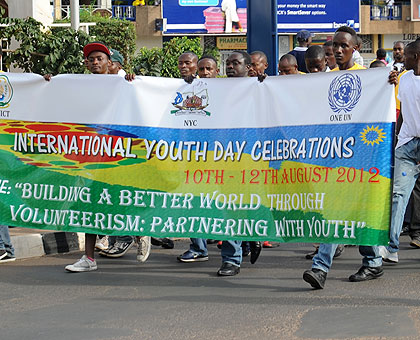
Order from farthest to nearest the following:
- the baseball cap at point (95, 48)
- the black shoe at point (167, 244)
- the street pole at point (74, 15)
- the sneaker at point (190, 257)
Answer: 1. the street pole at point (74, 15)
2. the black shoe at point (167, 244)
3. the sneaker at point (190, 257)
4. the baseball cap at point (95, 48)

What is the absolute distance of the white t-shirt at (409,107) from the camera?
7031 mm

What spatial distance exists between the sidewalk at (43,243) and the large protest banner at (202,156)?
96 cm

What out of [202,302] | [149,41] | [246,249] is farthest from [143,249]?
[149,41]

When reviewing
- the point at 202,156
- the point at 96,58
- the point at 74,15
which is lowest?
the point at 202,156

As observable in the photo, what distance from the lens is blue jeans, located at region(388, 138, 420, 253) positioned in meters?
6.96

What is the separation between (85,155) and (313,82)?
199 cm

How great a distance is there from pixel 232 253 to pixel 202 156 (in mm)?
852

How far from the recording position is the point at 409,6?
145ft

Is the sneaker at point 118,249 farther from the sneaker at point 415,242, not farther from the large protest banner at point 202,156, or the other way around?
the sneaker at point 415,242

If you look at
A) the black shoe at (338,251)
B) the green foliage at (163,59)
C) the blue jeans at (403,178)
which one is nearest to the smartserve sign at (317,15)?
the green foliage at (163,59)

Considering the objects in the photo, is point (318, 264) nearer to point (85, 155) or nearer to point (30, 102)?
point (85, 155)

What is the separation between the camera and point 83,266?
7.33 meters

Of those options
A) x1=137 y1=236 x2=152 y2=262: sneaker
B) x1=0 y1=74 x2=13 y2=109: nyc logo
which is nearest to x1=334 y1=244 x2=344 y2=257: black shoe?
x1=137 y1=236 x2=152 y2=262: sneaker

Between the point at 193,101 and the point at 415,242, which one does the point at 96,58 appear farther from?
the point at 415,242
